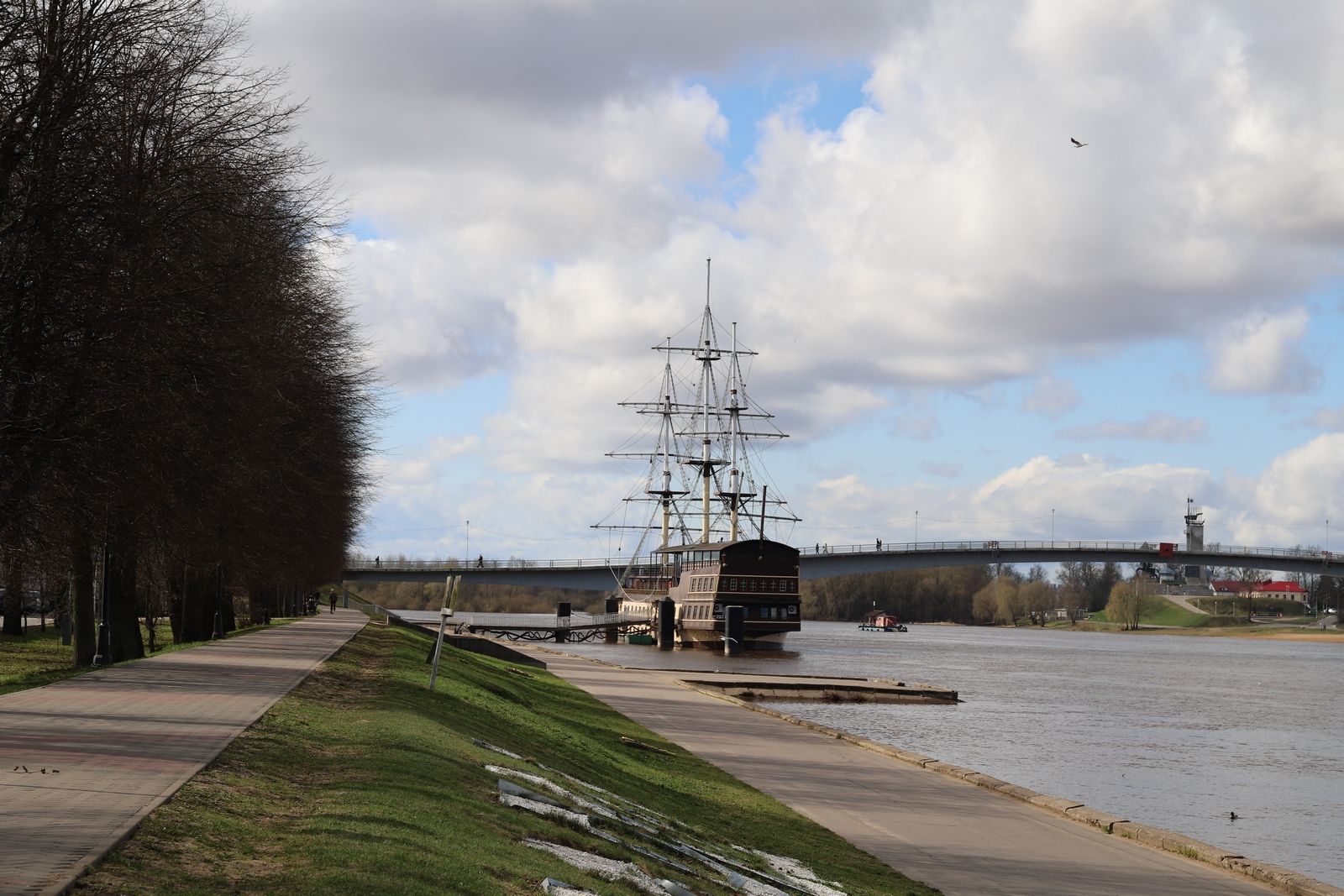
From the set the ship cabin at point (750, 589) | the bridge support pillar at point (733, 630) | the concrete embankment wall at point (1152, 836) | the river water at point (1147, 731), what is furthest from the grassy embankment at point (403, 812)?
the ship cabin at point (750, 589)

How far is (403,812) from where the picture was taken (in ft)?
41.4

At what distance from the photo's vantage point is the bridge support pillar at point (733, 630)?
11081 centimetres

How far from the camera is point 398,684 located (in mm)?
27172

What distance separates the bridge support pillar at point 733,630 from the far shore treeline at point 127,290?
8155 centimetres

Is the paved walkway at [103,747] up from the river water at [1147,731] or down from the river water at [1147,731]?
up

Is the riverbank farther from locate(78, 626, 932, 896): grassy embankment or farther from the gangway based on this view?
locate(78, 626, 932, 896): grassy embankment

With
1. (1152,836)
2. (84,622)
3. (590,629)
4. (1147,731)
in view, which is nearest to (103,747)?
(1152,836)

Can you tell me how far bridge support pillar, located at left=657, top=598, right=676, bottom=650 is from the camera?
12425 centimetres

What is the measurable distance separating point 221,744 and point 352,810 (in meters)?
4.16

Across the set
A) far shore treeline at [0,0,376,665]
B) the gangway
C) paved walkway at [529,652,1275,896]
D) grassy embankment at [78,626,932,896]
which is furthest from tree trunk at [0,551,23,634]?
the gangway

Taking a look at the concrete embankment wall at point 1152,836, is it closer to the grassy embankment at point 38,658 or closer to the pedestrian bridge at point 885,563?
the grassy embankment at point 38,658

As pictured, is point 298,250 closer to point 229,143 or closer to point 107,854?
point 229,143

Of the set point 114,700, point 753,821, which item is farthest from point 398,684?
point 753,821

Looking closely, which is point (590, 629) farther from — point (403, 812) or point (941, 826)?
point (403, 812)
